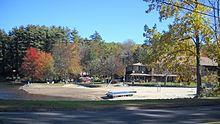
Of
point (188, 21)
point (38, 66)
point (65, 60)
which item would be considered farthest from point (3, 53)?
point (188, 21)

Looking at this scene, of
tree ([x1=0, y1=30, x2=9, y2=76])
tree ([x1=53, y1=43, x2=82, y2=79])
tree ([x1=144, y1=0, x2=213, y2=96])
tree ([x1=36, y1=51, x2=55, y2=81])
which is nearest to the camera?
tree ([x1=144, y1=0, x2=213, y2=96])

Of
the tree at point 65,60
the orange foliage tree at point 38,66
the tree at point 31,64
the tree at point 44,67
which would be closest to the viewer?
the tree at point 44,67

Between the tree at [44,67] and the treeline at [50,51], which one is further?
the treeline at [50,51]

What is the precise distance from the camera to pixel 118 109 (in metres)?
14.3

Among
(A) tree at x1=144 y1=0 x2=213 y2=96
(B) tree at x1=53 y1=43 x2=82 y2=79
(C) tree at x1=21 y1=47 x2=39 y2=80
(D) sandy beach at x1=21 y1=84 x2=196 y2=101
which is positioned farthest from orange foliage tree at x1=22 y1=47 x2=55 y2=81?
(A) tree at x1=144 y1=0 x2=213 y2=96

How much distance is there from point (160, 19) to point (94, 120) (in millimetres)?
13289

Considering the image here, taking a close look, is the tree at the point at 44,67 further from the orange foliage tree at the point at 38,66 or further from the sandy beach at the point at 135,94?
the sandy beach at the point at 135,94

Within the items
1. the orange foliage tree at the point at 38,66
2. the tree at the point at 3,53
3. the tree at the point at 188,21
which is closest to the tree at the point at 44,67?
the orange foliage tree at the point at 38,66

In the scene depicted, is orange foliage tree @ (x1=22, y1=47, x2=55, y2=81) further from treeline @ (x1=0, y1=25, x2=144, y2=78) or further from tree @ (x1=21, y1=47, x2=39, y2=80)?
treeline @ (x1=0, y1=25, x2=144, y2=78)

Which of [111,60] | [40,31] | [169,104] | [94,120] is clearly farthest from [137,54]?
[94,120]

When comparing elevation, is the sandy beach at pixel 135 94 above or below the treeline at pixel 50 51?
below

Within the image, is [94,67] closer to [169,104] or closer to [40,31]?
[40,31]

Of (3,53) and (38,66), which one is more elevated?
(3,53)

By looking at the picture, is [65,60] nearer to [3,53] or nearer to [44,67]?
[44,67]
